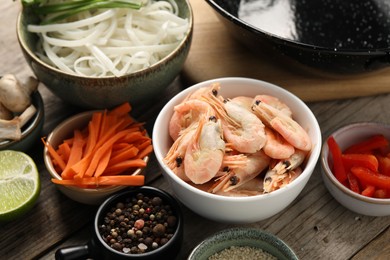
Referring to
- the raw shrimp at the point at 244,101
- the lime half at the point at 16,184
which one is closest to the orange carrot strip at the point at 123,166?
the lime half at the point at 16,184

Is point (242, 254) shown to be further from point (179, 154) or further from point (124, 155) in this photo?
point (124, 155)

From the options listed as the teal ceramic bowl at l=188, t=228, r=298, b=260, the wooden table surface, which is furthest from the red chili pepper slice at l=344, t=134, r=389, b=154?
the teal ceramic bowl at l=188, t=228, r=298, b=260

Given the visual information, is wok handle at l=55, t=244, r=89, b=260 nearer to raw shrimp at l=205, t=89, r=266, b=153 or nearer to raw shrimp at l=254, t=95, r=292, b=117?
raw shrimp at l=205, t=89, r=266, b=153

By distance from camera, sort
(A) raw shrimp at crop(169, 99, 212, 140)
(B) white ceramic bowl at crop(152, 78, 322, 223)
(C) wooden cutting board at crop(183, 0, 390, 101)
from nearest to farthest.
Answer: (B) white ceramic bowl at crop(152, 78, 322, 223) < (A) raw shrimp at crop(169, 99, 212, 140) < (C) wooden cutting board at crop(183, 0, 390, 101)

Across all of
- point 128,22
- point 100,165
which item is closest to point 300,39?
point 128,22

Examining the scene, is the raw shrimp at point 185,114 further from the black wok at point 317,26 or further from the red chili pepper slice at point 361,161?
the red chili pepper slice at point 361,161
